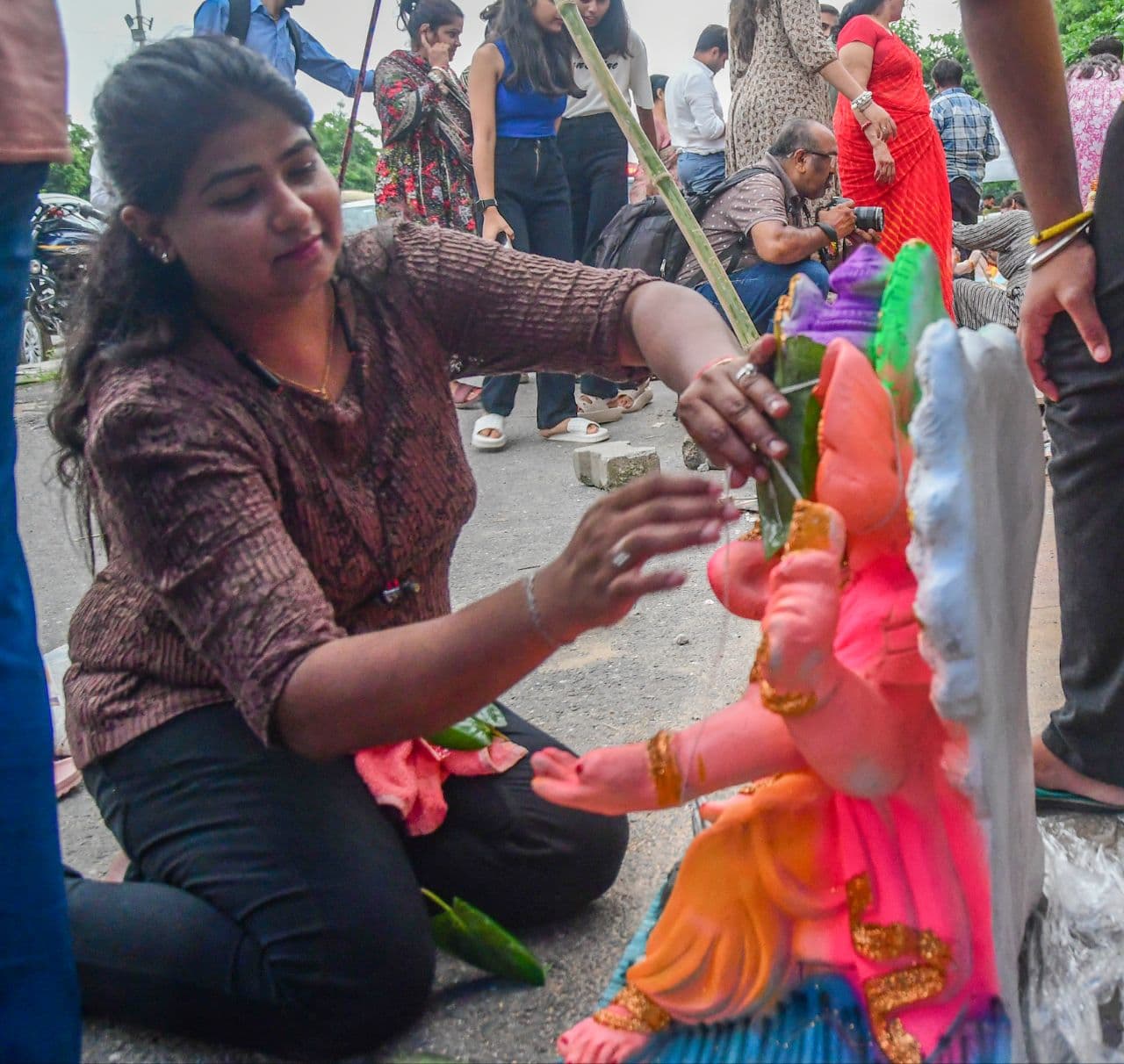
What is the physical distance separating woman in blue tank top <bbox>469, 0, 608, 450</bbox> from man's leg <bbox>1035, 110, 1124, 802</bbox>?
2.67 metres

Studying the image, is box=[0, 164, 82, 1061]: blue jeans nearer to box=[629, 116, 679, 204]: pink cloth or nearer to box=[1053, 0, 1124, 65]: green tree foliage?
box=[629, 116, 679, 204]: pink cloth

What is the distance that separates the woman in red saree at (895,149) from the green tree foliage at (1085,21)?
45.4 feet

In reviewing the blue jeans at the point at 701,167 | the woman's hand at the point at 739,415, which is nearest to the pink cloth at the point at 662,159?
the blue jeans at the point at 701,167

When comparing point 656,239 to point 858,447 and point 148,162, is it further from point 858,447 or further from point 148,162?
point 858,447

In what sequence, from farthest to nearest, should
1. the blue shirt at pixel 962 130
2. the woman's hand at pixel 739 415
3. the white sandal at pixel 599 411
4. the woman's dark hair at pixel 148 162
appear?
the blue shirt at pixel 962 130 < the white sandal at pixel 599 411 < the woman's dark hair at pixel 148 162 < the woman's hand at pixel 739 415

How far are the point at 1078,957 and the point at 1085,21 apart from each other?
2182 cm

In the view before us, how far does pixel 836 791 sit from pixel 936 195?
380 centimetres

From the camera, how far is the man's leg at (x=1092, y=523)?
5.32 feet

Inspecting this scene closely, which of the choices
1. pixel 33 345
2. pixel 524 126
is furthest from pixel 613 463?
pixel 33 345

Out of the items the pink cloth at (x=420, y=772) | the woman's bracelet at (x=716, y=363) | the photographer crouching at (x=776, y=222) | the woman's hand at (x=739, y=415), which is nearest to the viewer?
the woman's hand at (x=739, y=415)

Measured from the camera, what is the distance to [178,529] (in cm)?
135

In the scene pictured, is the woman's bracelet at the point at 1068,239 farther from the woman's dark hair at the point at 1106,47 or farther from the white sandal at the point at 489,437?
the woman's dark hair at the point at 1106,47

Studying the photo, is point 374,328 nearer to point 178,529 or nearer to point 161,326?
point 161,326

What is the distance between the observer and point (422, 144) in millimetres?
4484
